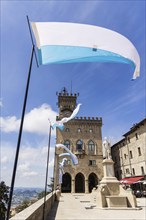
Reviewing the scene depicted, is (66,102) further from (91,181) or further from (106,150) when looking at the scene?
(106,150)

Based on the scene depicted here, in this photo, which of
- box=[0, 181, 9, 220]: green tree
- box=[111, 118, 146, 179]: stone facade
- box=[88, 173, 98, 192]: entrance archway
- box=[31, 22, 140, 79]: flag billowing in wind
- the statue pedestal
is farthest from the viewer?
box=[88, 173, 98, 192]: entrance archway

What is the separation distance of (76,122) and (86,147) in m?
6.59

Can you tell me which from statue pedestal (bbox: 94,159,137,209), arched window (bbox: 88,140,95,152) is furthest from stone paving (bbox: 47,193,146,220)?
arched window (bbox: 88,140,95,152)

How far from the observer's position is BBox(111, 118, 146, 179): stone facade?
29.0 meters

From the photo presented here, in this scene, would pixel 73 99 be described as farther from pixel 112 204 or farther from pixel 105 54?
pixel 105 54

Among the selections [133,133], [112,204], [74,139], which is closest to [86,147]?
[74,139]

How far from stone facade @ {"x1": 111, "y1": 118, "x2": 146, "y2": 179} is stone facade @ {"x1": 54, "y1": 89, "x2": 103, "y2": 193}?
15.0ft

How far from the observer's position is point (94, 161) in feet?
130

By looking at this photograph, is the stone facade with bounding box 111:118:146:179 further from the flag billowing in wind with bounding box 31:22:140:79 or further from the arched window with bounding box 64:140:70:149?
the flag billowing in wind with bounding box 31:22:140:79

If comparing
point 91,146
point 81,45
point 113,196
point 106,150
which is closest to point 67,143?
point 91,146

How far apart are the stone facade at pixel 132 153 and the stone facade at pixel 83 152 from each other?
180 inches

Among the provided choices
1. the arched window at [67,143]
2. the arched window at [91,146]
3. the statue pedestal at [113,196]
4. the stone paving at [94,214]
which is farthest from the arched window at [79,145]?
the stone paving at [94,214]

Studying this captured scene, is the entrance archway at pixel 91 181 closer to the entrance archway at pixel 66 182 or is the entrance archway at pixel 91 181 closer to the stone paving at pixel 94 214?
the entrance archway at pixel 66 182

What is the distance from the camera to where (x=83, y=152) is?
3941 centimetres
